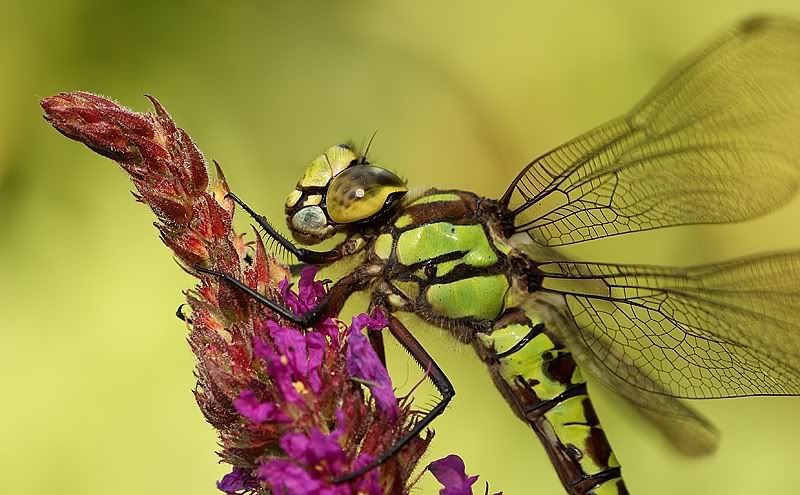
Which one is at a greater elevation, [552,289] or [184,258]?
[552,289]

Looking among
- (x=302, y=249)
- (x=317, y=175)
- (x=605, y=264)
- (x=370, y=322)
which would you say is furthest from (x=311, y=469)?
(x=605, y=264)

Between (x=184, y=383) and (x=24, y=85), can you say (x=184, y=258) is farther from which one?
(x=24, y=85)

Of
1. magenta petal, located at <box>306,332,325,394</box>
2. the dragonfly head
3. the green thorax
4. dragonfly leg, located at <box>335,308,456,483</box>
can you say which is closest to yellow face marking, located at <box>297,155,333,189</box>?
the dragonfly head

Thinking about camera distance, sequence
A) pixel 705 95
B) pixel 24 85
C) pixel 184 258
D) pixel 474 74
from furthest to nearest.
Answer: pixel 474 74 < pixel 24 85 < pixel 705 95 < pixel 184 258

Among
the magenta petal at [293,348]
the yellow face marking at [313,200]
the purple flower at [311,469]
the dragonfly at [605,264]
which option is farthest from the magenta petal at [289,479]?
the yellow face marking at [313,200]

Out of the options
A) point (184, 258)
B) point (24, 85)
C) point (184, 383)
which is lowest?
point (184, 258)

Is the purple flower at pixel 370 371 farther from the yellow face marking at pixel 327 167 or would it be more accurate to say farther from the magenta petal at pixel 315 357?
the yellow face marking at pixel 327 167

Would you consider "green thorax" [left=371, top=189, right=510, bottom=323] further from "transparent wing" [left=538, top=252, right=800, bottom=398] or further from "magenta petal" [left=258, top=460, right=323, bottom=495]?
"magenta petal" [left=258, top=460, right=323, bottom=495]

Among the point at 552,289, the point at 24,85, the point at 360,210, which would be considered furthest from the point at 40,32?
the point at 552,289
